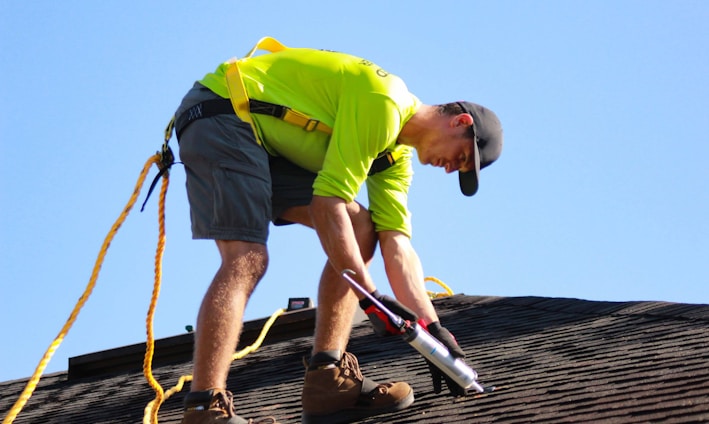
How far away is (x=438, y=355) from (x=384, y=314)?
26 centimetres

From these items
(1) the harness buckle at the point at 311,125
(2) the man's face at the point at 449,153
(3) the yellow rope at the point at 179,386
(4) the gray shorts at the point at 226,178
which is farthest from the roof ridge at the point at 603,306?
(4) the gray shorts at the point at 226,178

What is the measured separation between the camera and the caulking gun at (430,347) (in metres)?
3.07

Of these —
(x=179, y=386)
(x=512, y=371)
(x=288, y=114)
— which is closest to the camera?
(x=288, y=114)

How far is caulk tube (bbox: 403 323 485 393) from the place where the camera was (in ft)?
10.3

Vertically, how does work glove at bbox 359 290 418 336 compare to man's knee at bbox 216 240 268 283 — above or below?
below

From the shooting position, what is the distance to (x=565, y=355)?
385cm

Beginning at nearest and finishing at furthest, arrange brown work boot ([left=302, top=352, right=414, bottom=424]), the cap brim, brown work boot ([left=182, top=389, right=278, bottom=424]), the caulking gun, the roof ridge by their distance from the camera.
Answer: brown work boot ([left=182, top=389, right=278, bottom=424]), the caulking gun, brown work boot ([left=302, top=352, right=414, bottom=424]), the cap brim, the roof ridge

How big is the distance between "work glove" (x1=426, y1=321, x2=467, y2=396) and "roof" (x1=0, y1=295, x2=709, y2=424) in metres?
0.04

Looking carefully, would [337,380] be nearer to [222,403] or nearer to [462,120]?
[222,403]

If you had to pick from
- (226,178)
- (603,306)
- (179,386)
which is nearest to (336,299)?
(226,178)

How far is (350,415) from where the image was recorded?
10.9ft

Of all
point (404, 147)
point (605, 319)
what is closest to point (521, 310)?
point (605, 319)

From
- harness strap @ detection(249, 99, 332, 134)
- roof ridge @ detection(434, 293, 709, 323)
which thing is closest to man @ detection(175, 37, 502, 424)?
harness strap @ detection(249, 99, 332, 134)

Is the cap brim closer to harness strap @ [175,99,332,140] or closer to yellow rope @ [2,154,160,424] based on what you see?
harness strap @ [175,99,332,140]
